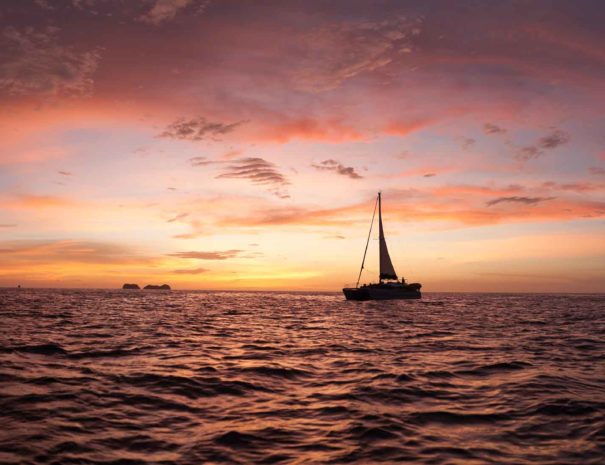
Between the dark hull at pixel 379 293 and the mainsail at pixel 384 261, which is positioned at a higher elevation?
the mainsail at pixel 384 261

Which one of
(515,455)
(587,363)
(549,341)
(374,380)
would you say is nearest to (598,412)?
(515,455)

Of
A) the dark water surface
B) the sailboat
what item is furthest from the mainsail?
the dark water surface

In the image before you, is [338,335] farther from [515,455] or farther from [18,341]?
[515,455]

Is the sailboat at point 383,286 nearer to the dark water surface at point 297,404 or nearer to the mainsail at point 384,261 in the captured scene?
the mainsail at point 384,261

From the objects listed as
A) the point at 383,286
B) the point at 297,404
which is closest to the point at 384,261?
the point at 383,286

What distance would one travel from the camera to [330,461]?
7309 mm

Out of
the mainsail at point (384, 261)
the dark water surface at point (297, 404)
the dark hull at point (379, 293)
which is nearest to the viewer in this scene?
the dark water surface at point (297, 404)

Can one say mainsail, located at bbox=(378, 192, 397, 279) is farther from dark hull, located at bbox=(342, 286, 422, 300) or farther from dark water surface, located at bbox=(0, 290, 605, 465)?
dark water surface, located at bbox=(0, 290, 605, 465)

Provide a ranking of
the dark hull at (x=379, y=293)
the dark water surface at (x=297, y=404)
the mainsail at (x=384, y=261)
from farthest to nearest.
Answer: the mainsail at (x=384, y=261) < the dark hull at (x=379, y=293) < the dark water surface at (x=297, y=404)

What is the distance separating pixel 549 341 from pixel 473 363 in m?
10.3

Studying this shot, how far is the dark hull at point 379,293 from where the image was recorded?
74250 millimetres

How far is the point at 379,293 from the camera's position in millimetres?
74250

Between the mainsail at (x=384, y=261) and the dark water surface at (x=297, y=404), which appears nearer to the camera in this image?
the dark water surface at (x=297, y=404)

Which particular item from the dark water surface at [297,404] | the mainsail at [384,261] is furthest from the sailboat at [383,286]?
the dark water surface at [297,404]
